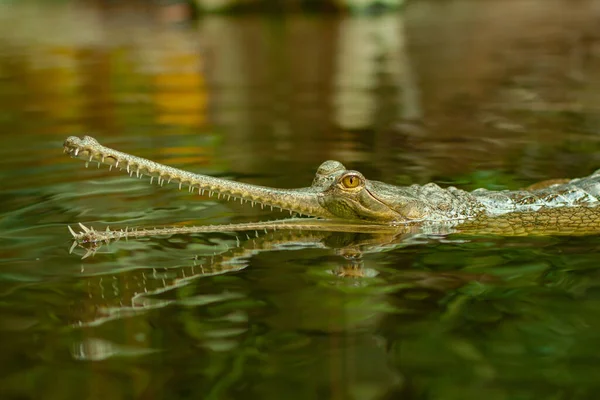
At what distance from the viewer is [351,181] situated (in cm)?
451

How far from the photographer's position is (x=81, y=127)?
8547mm

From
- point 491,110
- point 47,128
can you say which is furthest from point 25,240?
point 491,110

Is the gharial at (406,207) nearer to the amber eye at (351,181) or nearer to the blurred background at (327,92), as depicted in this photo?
the amber eye at (351,181)

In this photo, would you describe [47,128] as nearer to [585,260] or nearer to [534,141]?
[534,141]

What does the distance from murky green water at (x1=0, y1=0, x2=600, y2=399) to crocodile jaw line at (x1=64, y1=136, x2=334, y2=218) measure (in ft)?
0.61

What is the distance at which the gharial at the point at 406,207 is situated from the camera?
14.5 ft

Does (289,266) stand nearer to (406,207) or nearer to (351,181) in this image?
(351,181)

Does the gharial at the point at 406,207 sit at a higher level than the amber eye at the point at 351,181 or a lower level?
lower

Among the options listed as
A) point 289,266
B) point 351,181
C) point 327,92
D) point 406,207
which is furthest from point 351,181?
point 327,92

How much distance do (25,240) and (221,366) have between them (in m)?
1.99

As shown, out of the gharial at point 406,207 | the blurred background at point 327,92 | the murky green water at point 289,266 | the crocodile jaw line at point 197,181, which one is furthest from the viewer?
the blurred background at point 327,92

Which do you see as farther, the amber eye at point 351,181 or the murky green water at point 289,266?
the amber eye at point 351,181

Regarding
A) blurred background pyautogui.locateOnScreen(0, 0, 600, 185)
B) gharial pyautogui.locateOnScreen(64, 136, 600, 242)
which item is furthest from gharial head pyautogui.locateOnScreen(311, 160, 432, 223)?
blurred background pyautogui.locateOnScreen(0, 0, 600, 185)

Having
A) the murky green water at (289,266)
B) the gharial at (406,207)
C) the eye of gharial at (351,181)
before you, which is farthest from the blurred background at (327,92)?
the eye of gharial at (351,181)
